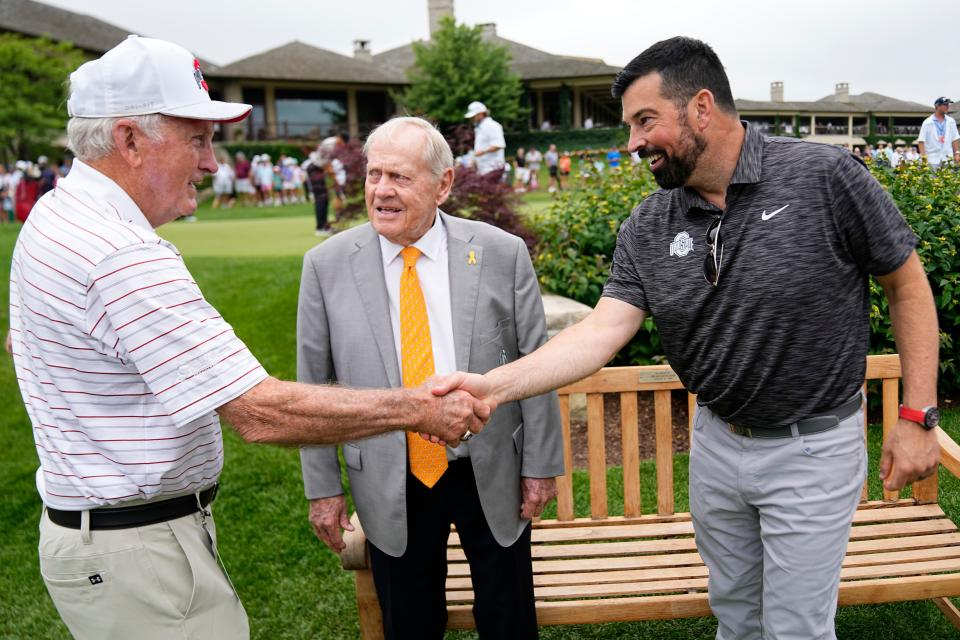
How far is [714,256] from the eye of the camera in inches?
99.3

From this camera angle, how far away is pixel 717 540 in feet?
9.05

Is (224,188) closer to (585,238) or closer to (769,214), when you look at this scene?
(585,238)

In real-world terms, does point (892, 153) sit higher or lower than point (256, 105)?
lower

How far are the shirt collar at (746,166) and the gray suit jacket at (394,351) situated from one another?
0.65 m

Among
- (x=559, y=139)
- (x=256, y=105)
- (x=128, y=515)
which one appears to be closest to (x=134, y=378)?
(x=128, y=515)

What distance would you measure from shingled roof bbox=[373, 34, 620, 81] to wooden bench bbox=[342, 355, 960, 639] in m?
35.7

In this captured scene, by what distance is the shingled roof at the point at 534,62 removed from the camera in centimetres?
4349

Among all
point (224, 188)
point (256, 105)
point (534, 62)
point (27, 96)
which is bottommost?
point (224, 188)

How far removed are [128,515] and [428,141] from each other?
1585mm

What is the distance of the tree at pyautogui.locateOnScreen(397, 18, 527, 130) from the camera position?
142 feet

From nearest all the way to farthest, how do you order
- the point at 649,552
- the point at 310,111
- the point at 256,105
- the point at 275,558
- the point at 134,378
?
the point at 134,378 → the point at 649,552 → the point at 275,558 → the point at 256,105 → the point at 310,111

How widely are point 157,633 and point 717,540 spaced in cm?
177

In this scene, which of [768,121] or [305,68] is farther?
[305,68]

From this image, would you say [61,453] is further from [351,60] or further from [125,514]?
[351,60]
